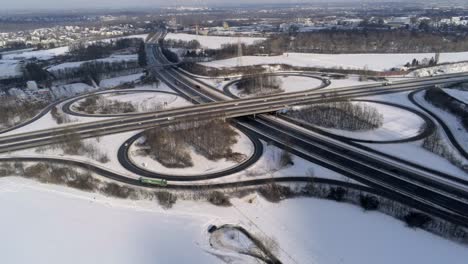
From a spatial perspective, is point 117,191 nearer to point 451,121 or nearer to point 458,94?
point 451,121

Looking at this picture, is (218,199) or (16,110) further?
(16,110)

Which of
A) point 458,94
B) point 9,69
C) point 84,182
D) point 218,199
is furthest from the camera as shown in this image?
point 9,69

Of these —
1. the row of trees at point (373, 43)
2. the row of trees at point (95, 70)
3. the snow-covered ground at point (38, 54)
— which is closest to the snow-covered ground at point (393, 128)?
the row of trees at point (373, 43)

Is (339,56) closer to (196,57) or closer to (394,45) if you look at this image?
(394,45)

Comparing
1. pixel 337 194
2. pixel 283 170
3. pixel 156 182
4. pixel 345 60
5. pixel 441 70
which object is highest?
pixel 345 60

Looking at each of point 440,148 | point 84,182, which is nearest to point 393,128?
point 440,148

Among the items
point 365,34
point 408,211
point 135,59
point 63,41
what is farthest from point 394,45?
point 63,41
